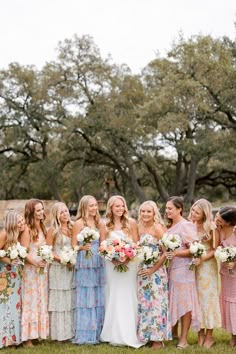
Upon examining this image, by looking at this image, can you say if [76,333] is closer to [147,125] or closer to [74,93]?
[147,125]

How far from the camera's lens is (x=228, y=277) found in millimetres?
7199

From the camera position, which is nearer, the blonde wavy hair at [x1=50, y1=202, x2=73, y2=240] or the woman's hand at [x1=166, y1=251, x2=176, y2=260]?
the woman's hand at [x1=166, y1=251, x2=176, y2=260]

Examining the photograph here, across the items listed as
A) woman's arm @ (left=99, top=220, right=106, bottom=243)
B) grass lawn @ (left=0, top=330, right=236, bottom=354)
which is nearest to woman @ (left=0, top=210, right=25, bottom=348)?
grass lawn @ (left=0, top=330, right=236, bottom=354)

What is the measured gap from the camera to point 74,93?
33.7 m

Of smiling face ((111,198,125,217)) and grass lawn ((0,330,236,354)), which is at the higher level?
smiling face ((111,198,125,217))

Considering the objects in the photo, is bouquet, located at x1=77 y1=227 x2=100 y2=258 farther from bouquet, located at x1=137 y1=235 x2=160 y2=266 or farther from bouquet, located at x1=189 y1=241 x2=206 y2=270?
bouquet, located at x1=189 y1=241 x2=206 y2=270

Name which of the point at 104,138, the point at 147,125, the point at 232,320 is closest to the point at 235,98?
the point at 147,125

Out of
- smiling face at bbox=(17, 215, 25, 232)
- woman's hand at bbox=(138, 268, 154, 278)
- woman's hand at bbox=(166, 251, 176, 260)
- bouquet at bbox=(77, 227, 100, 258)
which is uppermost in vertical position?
smiling face at bbox=(17, 215, 25, 232)

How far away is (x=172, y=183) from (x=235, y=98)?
41.3 ft

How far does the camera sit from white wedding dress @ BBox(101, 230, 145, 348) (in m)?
7.12

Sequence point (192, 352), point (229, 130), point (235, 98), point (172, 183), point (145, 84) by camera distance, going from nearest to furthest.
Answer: point (192, 352) → point (235, 98) → point (229, 130) → point (145, 84) → point (172, 183)

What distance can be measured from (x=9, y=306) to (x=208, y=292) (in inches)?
113

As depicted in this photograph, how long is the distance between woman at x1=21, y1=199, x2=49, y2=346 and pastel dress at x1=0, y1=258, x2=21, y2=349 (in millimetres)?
100

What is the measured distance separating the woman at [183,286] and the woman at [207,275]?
0.12 metres
